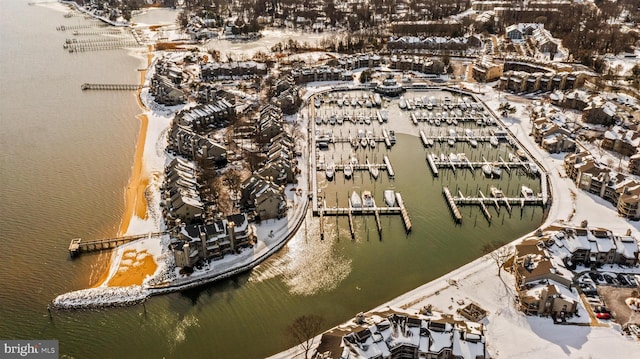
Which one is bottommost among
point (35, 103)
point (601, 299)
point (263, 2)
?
point (601, 299)

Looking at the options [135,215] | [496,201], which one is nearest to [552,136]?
[496,201]

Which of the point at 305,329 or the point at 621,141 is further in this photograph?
the point at 621,141

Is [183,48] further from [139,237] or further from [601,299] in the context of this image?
[601,299]

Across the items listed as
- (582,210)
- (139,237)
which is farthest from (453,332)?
(139,237)

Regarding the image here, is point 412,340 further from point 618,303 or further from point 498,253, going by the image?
point 618,303

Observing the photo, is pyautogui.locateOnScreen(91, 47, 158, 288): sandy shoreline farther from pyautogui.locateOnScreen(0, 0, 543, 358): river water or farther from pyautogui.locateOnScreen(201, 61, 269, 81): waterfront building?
pyautogui.locateOnScreen(201, 61, 269, 81): waterfront building
